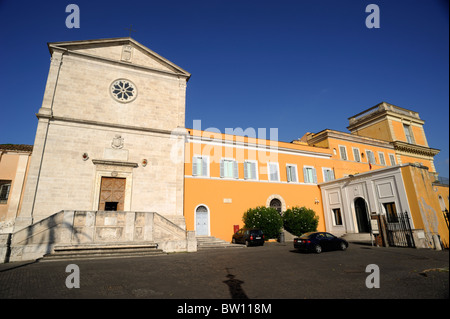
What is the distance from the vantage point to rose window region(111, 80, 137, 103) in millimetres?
18156

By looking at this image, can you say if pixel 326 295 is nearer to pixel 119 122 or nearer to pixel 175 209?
pixel 175 209

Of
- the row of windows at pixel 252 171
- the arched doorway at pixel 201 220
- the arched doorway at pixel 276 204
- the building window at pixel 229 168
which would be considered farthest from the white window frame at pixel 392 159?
the arched doorway at pixel 201 220

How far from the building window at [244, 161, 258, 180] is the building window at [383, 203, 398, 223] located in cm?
1040

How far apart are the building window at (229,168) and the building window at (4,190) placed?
15.7 meters

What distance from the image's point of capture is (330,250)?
14.2 metres

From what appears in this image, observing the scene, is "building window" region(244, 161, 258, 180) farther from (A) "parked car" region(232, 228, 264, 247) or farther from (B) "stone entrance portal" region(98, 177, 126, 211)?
(B) "stone entrance portal" region(98, 177, 126, 211)

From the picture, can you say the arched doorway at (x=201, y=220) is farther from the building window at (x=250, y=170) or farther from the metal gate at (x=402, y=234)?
the metal gate at (x=402, y=234)

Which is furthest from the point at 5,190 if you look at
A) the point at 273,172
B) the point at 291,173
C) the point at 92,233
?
the point at 291,173

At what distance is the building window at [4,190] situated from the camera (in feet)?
55.5

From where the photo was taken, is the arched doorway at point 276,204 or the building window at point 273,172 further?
the building window at point 273,172
